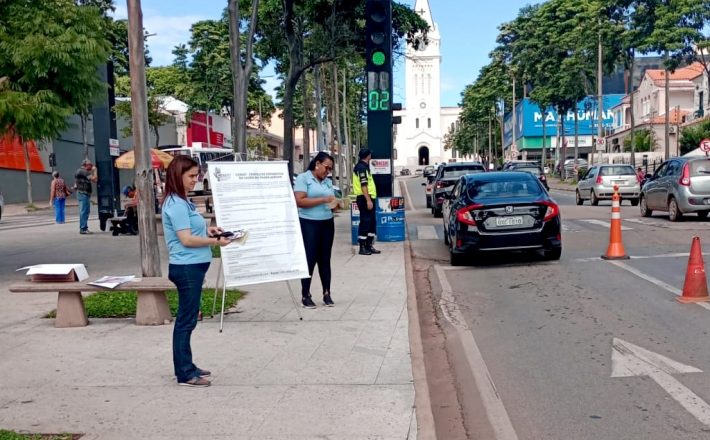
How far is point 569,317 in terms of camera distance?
887 centimetres

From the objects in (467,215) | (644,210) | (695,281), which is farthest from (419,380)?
(644,210)

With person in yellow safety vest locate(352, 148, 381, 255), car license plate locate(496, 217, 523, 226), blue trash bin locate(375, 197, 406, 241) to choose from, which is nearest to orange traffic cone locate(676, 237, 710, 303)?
car license plate locate(496, 217, 523, 226)

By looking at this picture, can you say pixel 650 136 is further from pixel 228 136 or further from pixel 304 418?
pixel 304 418

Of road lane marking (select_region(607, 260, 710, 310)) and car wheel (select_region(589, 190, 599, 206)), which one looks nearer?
road lane marking (select_region(607, 260, 710, 310))

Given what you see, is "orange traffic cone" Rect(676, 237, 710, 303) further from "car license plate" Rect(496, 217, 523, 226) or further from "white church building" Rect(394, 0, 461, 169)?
"white church building" Rect(394, 0, 461, 169)

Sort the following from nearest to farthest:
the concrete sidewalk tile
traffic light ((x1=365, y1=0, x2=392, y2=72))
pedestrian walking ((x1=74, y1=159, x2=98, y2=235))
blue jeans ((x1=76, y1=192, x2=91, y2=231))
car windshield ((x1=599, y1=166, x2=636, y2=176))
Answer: the concrete sidewalk tile
traffic light ((x1=365, y1=0, x2=392, y2=72))
pedestrian walking ((x1=74, y1=159, x2=98, y2=235))
blue jeans ((x1=76, y1=192, x2=91, y2=231))
car windshield ((x1=599, y1=166, x2=636, y2=176))

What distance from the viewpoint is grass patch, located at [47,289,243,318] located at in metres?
9.28

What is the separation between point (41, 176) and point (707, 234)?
141ft

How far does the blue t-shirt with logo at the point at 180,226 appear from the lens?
6094 mm

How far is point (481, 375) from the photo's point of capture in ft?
22.1

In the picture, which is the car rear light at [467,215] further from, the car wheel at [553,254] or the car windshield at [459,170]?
the car windshield at [459,170]

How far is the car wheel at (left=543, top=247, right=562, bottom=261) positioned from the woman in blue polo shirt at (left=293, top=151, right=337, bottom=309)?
16.4 ft

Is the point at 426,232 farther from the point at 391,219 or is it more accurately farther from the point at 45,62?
the point at 45,62

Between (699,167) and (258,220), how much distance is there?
13755 mm
